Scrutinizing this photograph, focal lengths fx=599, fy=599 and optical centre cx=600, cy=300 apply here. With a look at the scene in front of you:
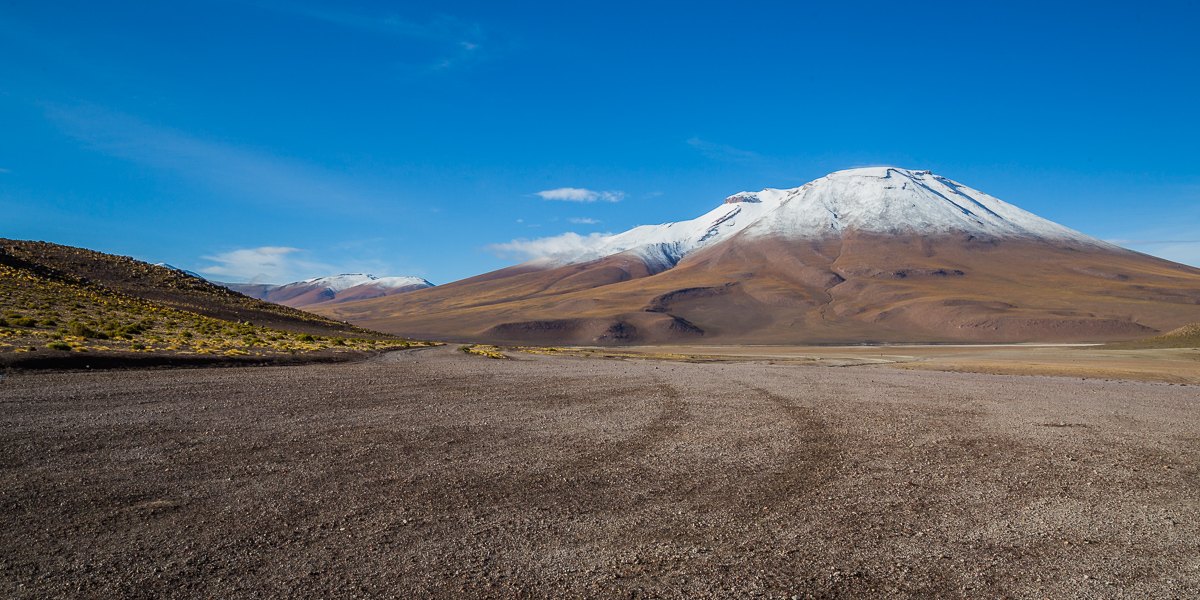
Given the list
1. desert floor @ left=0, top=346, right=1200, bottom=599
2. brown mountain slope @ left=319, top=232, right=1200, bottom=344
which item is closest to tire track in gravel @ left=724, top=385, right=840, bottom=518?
desert floor @ left=0, top=346, right=1200, bottom=599

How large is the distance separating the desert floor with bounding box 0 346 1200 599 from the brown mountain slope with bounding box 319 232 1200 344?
104m

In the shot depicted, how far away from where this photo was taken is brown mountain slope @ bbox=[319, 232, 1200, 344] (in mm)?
114000

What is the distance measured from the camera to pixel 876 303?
456 ft

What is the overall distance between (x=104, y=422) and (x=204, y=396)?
145 inches

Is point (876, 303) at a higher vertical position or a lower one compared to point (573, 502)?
higher

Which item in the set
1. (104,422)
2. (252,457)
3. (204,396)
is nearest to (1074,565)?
(252,457)

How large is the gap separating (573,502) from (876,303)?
147m

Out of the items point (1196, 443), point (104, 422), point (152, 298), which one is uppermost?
point (152, 298)

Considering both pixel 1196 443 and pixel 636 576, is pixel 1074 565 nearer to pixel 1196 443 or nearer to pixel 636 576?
pixel 636 576

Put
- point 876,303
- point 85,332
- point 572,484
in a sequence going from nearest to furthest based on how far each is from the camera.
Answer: point 572,484
point 85,332
point 876,303

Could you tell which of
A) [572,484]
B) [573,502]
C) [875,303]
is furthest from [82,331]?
[875,303]

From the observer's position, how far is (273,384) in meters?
17.0

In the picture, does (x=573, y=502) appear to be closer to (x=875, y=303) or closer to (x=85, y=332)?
(x=85, y=332)

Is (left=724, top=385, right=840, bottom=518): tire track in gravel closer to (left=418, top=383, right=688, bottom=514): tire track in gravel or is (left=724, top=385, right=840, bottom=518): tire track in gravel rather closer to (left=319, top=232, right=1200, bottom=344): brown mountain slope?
(left=418, top=383, right=688, bottom=514): tire track in gravel
